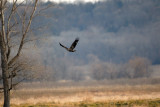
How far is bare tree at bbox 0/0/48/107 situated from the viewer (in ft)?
53.2

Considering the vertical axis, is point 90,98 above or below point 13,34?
below

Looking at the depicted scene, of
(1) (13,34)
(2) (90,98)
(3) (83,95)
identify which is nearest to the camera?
(1) (13,34)

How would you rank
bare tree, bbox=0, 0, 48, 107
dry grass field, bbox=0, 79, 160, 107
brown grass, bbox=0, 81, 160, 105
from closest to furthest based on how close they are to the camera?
bare tree, bbox=0, 0, 48, 107, dry grass field, bbox=0, 79, 160, 107, brown grass, bbox=0, 81, 160, 105

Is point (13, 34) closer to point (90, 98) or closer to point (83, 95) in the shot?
point (90, 98)

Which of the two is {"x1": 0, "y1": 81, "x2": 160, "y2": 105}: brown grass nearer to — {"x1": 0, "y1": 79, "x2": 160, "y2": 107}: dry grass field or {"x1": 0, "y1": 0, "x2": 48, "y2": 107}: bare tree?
{"x1": 0, "y1": 79, "x2": 160, "y2": 107}: dry grass field

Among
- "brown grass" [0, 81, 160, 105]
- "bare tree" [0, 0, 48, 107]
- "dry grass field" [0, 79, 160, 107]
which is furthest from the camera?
"brown grass" [0, 81, 160, 105]

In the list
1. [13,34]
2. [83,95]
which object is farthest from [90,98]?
[13,34]

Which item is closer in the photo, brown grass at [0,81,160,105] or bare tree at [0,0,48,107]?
bare tree at [0,0,48,107]

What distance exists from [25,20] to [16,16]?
3.33 feet

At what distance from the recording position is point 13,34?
17203 millimetres

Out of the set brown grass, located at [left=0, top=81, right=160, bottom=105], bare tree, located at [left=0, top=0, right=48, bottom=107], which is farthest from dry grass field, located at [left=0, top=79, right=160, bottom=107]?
bare tree, located at [left=0, top=0, right=48, bottom=107]

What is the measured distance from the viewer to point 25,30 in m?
16.6

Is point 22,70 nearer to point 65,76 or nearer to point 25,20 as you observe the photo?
point 25,20

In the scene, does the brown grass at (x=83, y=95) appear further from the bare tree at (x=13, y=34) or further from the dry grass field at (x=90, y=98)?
the bare tree at (x=13, y=34)
